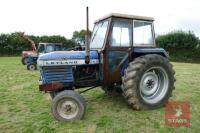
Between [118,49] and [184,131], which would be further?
[118,49]

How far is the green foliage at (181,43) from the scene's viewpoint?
27.1 meters

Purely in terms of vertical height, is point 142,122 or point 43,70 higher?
point 43,70

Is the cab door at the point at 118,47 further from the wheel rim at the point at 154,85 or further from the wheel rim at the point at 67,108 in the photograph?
the wheel rim at the point at 67,108

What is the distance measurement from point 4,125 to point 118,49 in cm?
275

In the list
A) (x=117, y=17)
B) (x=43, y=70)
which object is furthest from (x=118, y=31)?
(x=43, y=70)

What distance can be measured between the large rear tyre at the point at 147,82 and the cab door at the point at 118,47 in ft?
0.95

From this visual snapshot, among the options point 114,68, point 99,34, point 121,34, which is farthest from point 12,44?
point 114,68

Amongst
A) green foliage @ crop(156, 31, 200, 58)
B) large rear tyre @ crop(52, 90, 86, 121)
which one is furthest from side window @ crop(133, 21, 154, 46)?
green foliage @ crop(156, 31, 200, 58)

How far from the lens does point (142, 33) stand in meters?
6.16

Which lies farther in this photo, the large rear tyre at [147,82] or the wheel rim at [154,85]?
the wheel rim at [154,85]

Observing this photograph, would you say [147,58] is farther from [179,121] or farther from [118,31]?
[179,121]

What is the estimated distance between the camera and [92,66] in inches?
227

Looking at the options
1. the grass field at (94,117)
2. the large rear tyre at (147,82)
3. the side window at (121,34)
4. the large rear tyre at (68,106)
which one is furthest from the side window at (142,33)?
the large rear tyre at (68,106)

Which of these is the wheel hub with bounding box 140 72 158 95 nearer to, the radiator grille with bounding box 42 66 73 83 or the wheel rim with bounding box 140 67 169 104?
the wheel rim with bounding box 140 67 169 104
